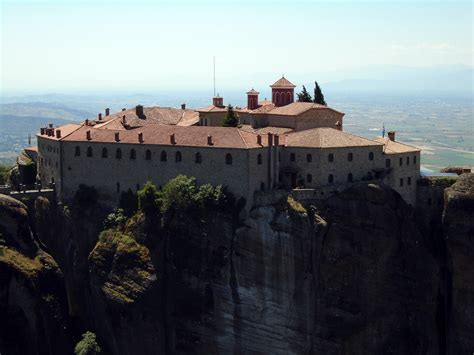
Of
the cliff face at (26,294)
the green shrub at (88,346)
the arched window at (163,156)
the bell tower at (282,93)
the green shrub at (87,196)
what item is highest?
the bell tower at (282,93)

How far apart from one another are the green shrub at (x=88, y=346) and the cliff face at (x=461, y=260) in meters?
32.7

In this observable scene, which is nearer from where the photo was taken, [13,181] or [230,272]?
[230,272]

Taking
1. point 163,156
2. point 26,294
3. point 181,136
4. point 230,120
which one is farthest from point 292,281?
point 26,294

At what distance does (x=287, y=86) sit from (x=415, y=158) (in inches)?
745

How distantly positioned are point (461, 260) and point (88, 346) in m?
34.9

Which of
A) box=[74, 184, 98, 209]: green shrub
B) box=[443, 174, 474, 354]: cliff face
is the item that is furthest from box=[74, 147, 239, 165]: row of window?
box=[443, 174, 474, 354]: cliff face

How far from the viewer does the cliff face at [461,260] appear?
7206cm

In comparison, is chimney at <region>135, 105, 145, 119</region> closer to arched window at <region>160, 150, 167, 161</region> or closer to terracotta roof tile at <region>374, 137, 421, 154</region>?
arched window at <region>160, 150, 167, 161</region>

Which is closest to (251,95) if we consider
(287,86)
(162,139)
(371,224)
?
(287,86)

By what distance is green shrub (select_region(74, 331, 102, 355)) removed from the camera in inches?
2879

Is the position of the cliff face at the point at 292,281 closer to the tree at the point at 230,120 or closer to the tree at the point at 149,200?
the tree at the point at 149,200

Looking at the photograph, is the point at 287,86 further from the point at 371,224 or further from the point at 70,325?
the point at 70,325

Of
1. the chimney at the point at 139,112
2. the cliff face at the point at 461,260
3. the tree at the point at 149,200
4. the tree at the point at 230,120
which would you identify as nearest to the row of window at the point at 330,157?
the cliff face at the point at 461,260

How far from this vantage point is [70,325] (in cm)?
7756
